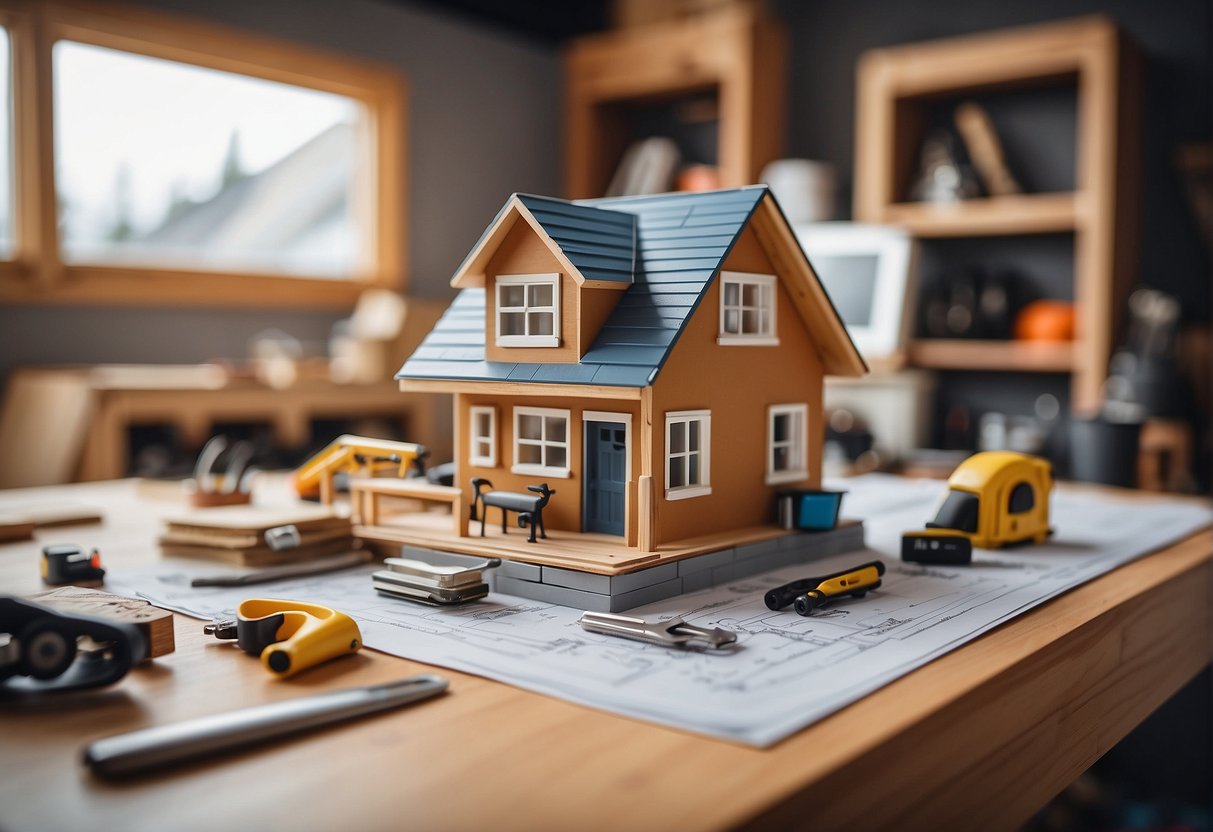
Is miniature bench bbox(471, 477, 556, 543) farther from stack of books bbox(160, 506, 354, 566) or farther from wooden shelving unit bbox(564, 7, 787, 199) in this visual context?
wooden shelving unit bbox(564, 7, 787, 199)

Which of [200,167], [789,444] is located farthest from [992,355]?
[200,167]

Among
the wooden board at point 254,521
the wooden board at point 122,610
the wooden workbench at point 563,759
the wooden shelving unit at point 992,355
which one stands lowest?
the wooden workbench at point 563,759

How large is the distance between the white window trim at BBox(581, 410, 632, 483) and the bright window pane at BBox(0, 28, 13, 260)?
252 centimetres

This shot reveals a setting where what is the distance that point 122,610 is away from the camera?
1.13 meters

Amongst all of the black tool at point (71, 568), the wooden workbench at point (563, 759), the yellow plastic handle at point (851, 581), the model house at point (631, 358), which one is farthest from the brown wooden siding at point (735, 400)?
the black tool at point (71, 568)

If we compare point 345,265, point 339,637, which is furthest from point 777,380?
point 345,265

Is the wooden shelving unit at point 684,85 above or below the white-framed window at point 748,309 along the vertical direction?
above

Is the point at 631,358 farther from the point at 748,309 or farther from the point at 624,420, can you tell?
the point at 748,309

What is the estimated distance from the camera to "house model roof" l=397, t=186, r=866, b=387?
141cm

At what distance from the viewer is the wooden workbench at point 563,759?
735mm

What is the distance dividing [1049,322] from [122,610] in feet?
10.0

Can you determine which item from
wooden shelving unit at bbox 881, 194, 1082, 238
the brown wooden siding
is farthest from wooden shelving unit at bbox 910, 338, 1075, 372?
the brown wooden siding

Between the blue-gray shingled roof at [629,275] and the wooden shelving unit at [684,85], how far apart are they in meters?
2.42

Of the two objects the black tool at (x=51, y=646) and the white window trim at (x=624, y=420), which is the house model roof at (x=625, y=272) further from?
the black tool at (x=51, y=646)
